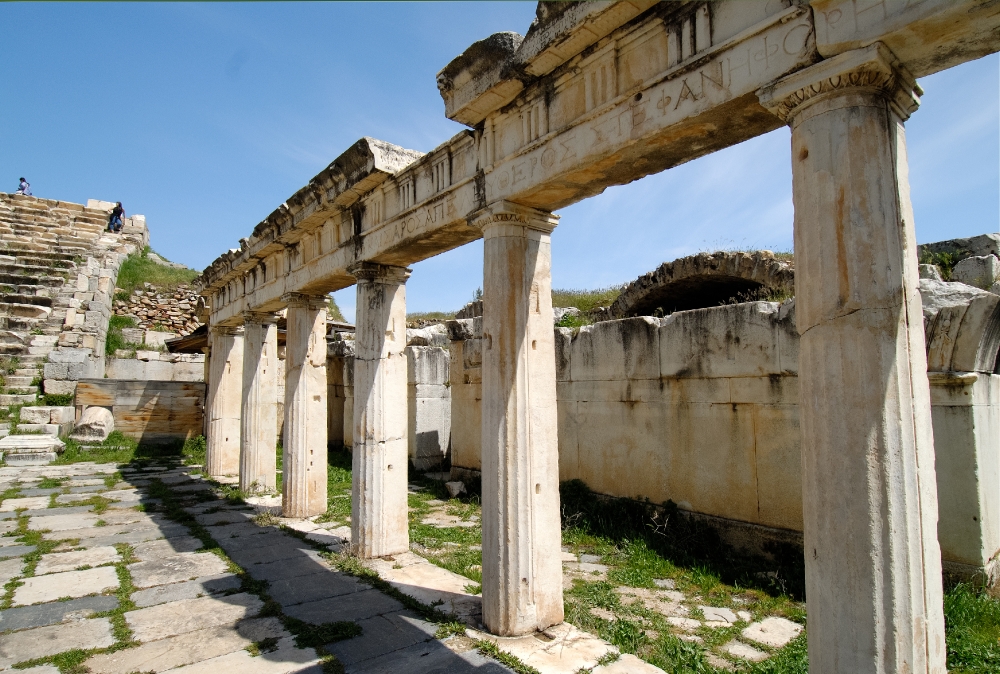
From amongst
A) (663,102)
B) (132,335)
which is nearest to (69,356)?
(132,335)

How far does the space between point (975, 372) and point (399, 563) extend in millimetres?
5025

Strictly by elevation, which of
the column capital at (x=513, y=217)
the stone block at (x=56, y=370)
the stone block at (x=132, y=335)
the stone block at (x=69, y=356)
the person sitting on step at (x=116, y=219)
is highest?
the person sitting on step at (x=116, y=219)

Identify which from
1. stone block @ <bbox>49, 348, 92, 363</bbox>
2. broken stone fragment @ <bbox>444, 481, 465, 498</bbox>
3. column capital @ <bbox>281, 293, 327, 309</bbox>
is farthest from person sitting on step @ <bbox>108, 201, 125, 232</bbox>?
broken stone fragment @ <bbox>444, 481, 465, 498</bbox>

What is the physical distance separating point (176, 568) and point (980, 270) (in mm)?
9308

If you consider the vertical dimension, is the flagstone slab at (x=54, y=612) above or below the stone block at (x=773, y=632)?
above

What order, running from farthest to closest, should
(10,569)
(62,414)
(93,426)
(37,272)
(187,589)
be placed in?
(37,272), (62,414), (93,426), (10,569), (187,589)

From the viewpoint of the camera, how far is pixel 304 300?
7.54 meters

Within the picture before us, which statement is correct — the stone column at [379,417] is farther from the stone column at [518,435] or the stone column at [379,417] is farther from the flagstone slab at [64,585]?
the flagstone slab at [64,585]

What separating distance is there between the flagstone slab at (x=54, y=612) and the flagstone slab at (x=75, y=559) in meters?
1.02

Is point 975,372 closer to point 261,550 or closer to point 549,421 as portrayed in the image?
point 549,421

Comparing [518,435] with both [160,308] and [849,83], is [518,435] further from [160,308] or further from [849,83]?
[160,308]

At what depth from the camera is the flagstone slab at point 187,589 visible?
477 cm

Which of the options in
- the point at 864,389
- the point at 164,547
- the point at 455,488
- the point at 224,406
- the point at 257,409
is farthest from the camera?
the point at 224,406

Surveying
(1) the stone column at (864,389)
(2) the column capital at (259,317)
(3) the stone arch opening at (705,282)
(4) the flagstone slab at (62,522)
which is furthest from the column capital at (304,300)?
(1) the stone column at (864,389)
